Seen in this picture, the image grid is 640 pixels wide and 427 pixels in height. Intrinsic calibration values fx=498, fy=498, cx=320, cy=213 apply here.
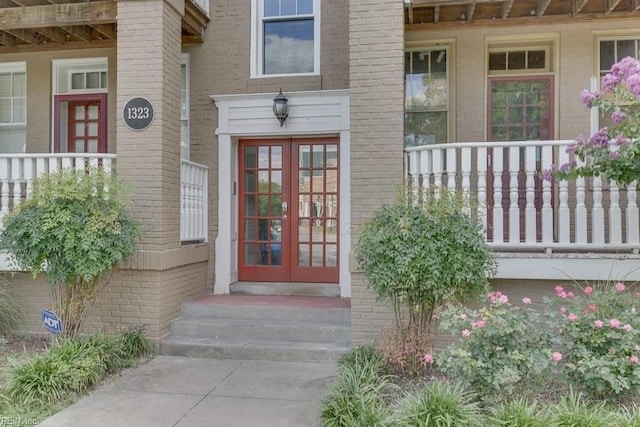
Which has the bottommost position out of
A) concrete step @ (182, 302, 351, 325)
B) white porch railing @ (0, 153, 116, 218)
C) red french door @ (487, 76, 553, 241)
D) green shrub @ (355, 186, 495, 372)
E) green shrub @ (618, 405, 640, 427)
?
green shrub @ (618, 405, 640, 427)

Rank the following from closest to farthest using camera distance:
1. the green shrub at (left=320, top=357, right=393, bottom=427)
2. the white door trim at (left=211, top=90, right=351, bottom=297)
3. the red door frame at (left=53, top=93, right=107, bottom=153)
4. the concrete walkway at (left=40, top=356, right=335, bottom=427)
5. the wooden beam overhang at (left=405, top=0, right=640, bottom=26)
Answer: the green shrub at (left=320, top=357, right=393, bottom=427), the concrete walkway at (left=40, top=356, right=335, bottom=427), the wooden beam overhang at (left=405, top=0, right=640, bottom=26), the white door trim at (left=211, top=90, right=351, bottom=297), the red door frame at (left=53, top=93, right=107, bottom=153)

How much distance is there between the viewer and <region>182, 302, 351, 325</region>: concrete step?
5.92m

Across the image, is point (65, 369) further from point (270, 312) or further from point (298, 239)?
point (298, 239)

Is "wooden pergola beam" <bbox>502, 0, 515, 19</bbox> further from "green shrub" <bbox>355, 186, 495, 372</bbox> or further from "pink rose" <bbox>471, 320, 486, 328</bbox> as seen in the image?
"pink rose" <bbox>471, 320, 486, 328</bbox>

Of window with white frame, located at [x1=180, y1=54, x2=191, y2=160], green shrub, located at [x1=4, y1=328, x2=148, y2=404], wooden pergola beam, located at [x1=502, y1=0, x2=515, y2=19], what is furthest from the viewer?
window with white frame, located at [x1=180, y1=54, x2=191, y2=160]

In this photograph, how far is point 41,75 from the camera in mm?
7754

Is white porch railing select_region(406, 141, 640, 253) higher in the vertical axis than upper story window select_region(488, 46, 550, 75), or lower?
lower

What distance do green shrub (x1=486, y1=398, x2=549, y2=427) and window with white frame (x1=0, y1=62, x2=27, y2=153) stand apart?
7.76 meters

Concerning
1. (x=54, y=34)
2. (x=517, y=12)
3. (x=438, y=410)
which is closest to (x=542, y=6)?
(x=517, y=12)

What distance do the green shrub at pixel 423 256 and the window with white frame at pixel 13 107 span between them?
20.6ft

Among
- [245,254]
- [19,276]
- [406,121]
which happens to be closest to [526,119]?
[406,121]

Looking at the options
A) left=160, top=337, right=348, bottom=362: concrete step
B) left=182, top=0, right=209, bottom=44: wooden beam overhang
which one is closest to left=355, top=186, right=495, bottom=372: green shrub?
left=160, top=337, right=348, bottom=362: concrete step

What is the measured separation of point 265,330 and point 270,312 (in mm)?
325

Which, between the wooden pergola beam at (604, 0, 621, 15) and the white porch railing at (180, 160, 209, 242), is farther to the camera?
the white porch railing at (180, 160, 209, 242)
